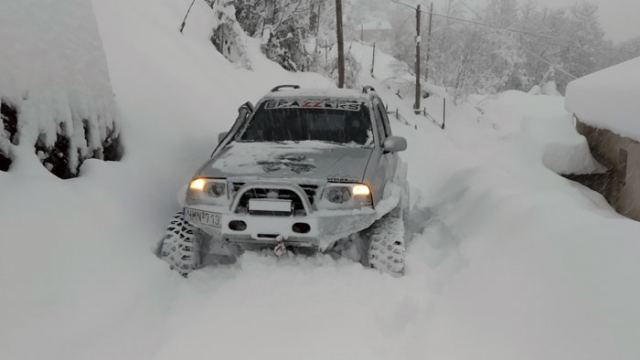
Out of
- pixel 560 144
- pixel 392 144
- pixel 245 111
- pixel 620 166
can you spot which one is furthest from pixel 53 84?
pixel 560 144

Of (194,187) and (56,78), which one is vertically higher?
(56,78)

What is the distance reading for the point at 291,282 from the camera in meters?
4.23

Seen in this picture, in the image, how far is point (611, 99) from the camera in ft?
26.1

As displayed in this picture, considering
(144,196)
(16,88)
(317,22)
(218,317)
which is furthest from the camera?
(317,22)

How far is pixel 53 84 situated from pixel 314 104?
8.71ft

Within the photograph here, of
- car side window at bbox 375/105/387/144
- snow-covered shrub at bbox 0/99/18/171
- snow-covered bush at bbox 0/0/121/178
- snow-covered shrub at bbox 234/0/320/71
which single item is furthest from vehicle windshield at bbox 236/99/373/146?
snow-covered shrub at bbox 234/0/320/71

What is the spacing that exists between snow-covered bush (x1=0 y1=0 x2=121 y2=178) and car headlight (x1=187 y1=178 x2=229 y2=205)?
1166mm

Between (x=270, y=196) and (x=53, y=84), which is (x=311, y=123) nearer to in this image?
(x=270, y=196)

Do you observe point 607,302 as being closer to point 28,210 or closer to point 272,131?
point 272,131

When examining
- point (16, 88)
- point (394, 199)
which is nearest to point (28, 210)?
point (16, 88)

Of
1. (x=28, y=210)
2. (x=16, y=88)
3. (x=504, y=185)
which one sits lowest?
(x=504, y=185)

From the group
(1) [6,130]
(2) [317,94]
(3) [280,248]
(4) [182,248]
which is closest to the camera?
(1) [6,130]

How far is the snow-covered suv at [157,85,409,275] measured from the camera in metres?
4.20

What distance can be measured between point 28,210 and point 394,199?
3.04 m
